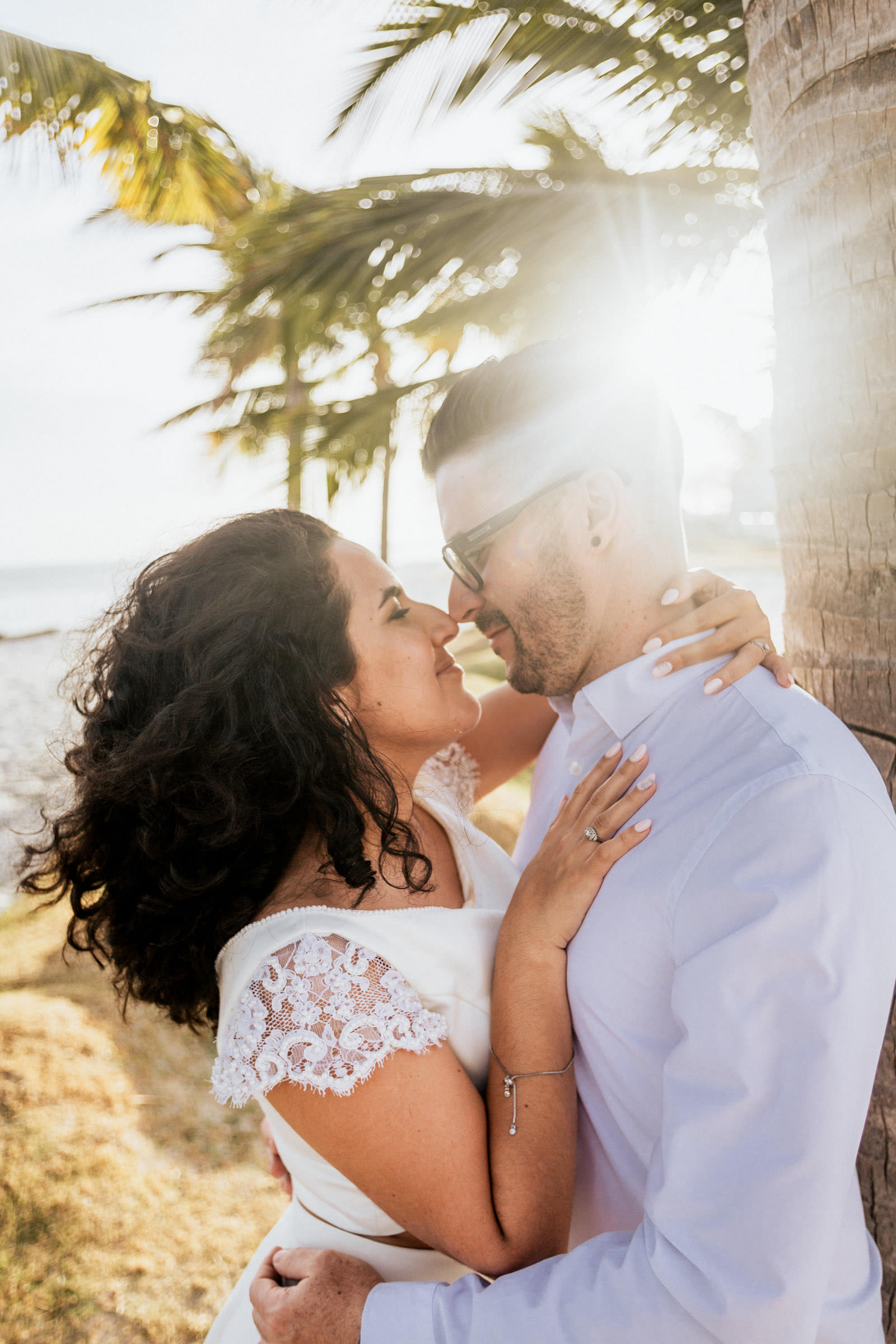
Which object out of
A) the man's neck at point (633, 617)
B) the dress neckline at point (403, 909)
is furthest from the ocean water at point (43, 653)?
the man's neck at point (633, 617)

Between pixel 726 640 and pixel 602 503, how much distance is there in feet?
1.57

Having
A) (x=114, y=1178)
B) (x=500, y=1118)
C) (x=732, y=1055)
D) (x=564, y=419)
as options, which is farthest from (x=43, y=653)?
(x=732, y=1055)

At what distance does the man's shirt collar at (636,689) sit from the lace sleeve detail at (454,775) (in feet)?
2.96

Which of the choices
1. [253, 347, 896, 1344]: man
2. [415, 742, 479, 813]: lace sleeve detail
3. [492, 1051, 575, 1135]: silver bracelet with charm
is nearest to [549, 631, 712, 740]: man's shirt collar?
[253, 347, 896, 1344]: man

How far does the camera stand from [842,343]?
1723 mm

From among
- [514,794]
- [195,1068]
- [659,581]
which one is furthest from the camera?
[514,794]

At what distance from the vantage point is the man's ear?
6.66ft

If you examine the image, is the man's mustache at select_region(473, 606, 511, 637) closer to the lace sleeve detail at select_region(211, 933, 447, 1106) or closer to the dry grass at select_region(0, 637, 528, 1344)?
the lace sleeve detail at select_region(211, 933, 447, 1106)

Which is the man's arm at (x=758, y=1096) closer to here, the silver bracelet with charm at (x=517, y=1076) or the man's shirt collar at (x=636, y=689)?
the silver bracelet with charm at (x=517, y=1076)

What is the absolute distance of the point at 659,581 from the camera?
2064 mm

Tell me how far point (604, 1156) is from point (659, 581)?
135 cm

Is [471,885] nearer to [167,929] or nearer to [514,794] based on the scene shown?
[167,929]

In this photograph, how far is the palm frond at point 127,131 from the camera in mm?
7414

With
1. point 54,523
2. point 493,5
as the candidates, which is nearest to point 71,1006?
point 493,5
